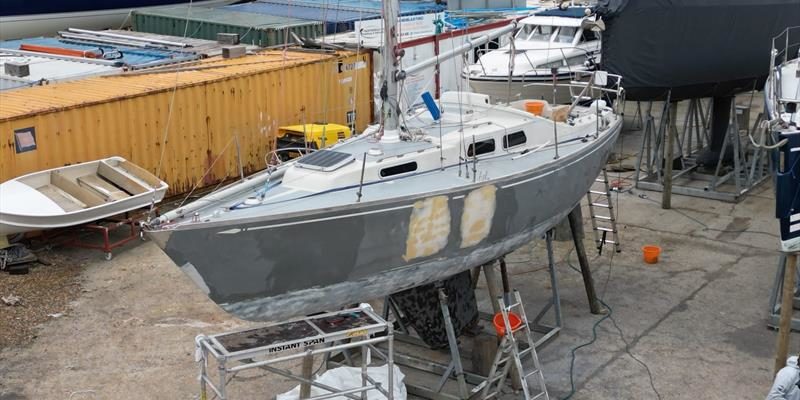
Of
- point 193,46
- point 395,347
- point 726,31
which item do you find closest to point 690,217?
point 726,31

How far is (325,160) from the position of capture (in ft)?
31.9

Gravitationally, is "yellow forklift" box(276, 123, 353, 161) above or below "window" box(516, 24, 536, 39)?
below

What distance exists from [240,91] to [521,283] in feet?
24.1

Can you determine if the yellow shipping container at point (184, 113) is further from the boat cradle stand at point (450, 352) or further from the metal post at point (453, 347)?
the metal post at point (453, 347)

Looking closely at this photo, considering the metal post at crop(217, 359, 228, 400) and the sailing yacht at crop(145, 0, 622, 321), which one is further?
the sailing yacht at crop(145, 0, 622, 321)

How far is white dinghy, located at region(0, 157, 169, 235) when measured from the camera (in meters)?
13.6

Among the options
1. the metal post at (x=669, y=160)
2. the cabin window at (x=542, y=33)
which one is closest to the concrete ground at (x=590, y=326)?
the metal post at (x=669, y=160)

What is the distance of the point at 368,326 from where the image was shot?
27.6 ft

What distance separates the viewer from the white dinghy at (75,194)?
13609 millimetres

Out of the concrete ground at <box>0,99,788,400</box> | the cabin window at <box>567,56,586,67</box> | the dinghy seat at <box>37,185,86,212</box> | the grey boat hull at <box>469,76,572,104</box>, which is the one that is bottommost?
the concrete ground at <box>0,99,788,400</box>

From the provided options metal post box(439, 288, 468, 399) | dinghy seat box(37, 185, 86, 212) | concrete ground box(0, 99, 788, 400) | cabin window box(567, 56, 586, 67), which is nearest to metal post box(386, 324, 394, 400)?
metal post box(439, 288, 468, 399)

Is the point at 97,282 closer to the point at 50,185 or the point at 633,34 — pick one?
the point at 50,185

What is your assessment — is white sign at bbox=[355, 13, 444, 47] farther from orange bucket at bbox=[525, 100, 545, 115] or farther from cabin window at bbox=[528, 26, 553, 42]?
orange bucket at bbox=[525, 100, 545, 115]

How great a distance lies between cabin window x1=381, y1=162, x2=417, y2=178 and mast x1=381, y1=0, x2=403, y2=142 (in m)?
0.64
